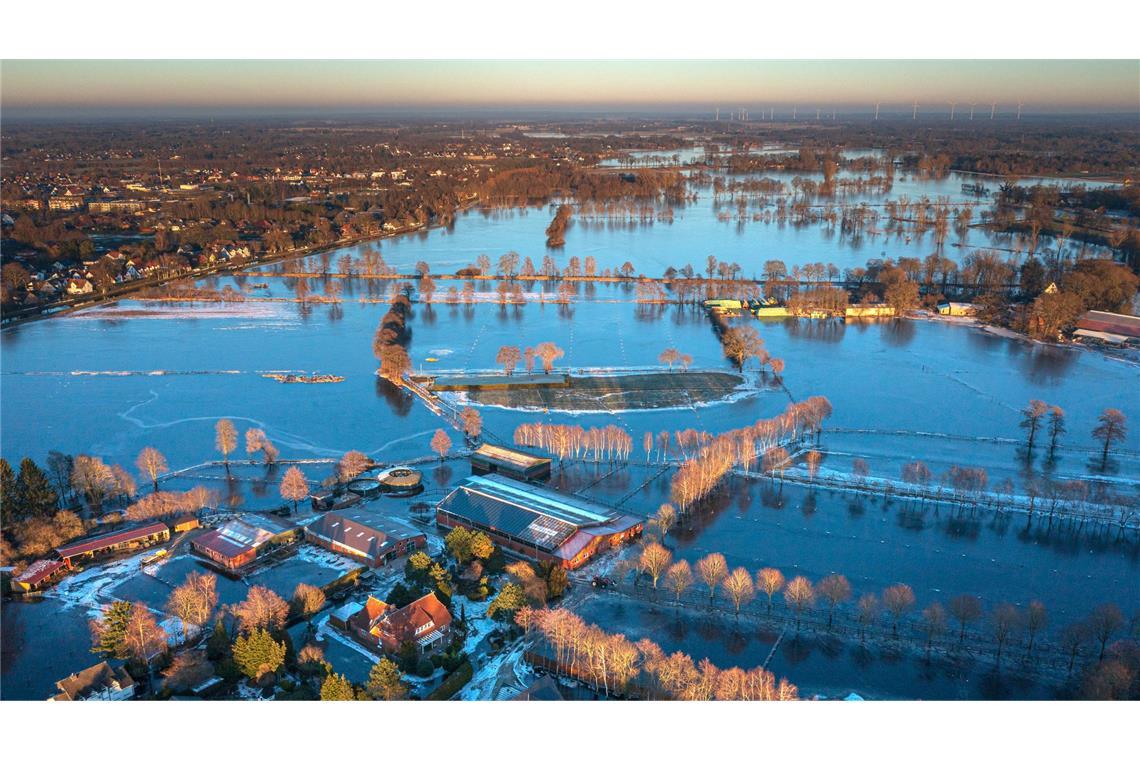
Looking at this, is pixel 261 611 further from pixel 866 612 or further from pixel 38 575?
pixel 866 612

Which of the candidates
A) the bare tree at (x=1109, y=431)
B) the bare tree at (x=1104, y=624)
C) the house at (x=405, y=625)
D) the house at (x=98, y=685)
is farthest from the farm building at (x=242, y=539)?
the bare tree at (x=1109, y=431)

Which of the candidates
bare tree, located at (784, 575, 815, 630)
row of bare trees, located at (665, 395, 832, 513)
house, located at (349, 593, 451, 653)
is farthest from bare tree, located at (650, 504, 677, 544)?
house, located at (349, 593, 451, 653)

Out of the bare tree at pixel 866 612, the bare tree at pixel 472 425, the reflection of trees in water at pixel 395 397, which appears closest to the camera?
the bare tree at pixel 866 612

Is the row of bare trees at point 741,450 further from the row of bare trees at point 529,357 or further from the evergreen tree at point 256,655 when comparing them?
the evergreen tree at point 256,655

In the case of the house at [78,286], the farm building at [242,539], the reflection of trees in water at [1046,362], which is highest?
the house at [78,286]

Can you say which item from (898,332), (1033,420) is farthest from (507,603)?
(898,332)

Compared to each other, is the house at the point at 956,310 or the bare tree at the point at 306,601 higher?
the house at the point at 956,310

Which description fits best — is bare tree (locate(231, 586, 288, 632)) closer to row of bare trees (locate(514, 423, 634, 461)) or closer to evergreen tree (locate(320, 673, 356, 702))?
evergreen tree (locate(320, 673, 356, 702))
